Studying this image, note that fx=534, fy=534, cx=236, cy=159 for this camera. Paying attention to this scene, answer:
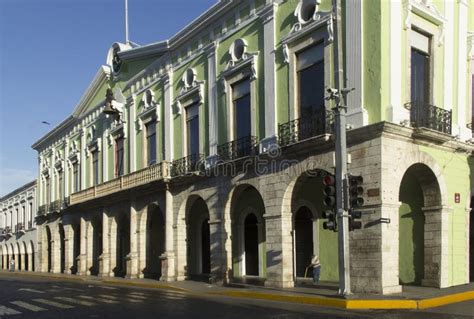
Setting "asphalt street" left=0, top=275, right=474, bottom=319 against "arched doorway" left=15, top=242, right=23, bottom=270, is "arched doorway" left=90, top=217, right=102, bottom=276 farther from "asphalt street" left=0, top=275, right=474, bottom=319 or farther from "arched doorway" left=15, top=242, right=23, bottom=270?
"arched doorway" left=15, top=242, right=23, bottom=270

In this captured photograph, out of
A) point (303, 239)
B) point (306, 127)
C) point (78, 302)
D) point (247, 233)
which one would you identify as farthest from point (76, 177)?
point (306, 127)

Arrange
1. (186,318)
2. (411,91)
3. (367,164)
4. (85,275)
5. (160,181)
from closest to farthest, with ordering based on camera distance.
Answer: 1. (186,318)
2. (367,164)
3. (411,91)
4. (160,181)
5. (85,275)

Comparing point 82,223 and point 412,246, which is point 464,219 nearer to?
point 412,246

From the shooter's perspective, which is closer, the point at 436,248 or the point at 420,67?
the point at 436,248

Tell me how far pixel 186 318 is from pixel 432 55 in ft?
36.2

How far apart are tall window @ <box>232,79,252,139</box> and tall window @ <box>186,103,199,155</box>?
9.88 ft

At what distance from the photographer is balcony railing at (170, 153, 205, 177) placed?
73.6ft

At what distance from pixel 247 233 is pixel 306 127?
6807 millimetres

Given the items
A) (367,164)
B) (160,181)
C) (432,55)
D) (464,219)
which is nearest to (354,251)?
(367,164)

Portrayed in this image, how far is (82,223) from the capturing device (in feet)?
112

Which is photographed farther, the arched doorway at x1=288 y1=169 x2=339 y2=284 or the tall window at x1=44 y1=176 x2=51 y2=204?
the tall window at x1=44 y1=176 x2=51 y2=204

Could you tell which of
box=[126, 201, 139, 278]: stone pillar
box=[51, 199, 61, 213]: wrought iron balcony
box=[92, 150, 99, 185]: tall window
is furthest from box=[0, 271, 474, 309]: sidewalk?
box=[51, 199, 61, 213]: wrought iron balcony

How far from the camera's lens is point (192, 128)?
24.0 meters

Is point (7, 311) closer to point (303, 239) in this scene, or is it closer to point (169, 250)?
point (303, 239)
